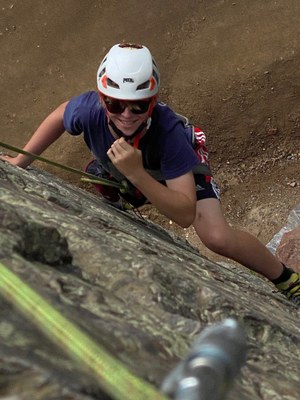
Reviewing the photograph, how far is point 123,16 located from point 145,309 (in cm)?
802

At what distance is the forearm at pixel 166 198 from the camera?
12.1ft

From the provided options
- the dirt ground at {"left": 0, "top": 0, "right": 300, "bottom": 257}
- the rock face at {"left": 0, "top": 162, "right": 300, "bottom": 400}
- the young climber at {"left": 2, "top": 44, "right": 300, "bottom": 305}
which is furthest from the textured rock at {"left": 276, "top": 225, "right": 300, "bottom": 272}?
the rock face at {"left": 0, "top": 162, "right": 300, "bottom": 400}

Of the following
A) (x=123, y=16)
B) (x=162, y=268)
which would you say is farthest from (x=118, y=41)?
(x=162, y=268)

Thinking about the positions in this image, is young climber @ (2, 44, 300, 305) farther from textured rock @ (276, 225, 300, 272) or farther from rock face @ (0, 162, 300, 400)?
textured rock @ (276, 225, 300, 272)

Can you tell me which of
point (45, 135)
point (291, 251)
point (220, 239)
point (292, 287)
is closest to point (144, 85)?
point (45, 135)

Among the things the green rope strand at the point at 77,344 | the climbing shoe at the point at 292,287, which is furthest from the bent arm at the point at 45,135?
the green rope strand at the point at 77,344

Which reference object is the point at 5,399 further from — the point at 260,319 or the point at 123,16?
the point at 123,16

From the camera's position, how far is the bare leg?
447cm

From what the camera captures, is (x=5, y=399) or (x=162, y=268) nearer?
(x=5, y=399)

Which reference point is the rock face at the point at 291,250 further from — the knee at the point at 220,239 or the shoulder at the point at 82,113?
the shoulder at the point at 82,113

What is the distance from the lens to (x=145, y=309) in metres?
2.62

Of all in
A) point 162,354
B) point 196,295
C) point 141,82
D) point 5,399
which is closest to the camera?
point 5,399

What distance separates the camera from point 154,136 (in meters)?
4.02

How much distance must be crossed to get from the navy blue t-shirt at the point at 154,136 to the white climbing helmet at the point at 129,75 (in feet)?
0.95
